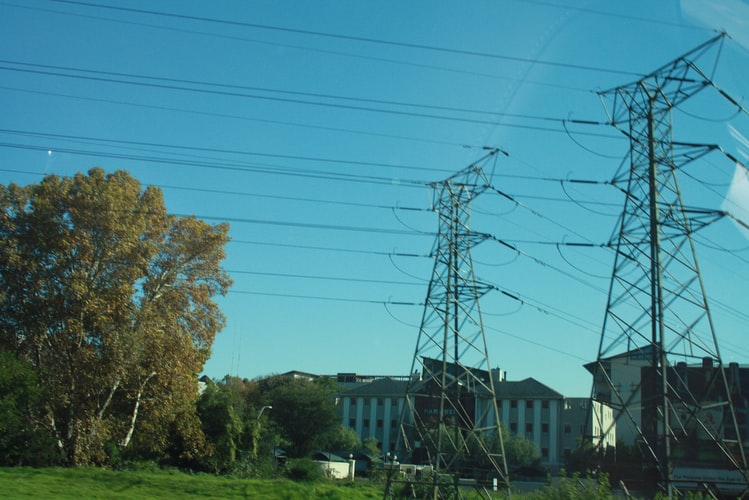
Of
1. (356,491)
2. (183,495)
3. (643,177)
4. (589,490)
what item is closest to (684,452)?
(589,490)

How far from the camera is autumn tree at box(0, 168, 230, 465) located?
38125 mm

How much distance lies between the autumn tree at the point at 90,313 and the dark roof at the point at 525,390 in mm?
47219

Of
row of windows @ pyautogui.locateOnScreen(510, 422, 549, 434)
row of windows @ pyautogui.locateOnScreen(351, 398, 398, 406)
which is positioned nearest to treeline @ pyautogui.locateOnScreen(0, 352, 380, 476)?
row of windows @ pyautogui.locateOnScreen(351, 398, 398, 406)

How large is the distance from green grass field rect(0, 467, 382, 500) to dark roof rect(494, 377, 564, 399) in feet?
138

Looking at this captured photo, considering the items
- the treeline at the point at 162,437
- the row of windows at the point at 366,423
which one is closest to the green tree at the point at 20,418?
the treeline at the point at 162,437

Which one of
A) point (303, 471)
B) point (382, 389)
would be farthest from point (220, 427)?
point (382, 389)

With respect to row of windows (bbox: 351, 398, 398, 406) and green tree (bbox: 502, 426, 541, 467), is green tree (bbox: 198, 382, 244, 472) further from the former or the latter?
row of windows (bbox: 351, 398, 398, 406)

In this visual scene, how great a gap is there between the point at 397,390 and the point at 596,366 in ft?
253

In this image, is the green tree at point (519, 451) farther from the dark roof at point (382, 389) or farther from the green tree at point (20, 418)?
the green tree at point (20, 418)

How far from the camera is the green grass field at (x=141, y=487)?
97.7 feet

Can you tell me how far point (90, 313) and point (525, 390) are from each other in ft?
188

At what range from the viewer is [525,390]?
8356 centimetres

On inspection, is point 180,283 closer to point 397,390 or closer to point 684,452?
point 684,452

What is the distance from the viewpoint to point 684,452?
81.3ft
